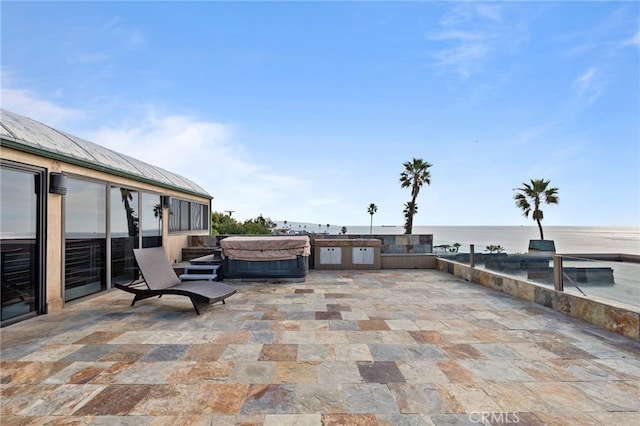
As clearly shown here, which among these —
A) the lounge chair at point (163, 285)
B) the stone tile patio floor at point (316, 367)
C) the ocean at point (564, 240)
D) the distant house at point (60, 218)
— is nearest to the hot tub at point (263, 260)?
the lounge chair at point (163, 285)

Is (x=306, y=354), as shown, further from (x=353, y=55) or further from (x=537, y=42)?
(x=353, y=55)

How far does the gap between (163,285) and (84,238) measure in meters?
1.87

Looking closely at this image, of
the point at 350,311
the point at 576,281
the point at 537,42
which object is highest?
the point at 537,42

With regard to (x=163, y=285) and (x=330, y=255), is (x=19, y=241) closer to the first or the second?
(x=163, y=285)

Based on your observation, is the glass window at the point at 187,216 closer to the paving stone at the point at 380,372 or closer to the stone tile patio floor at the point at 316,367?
the stone tile patio floor at the point at 316,367

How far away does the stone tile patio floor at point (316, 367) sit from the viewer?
2.20m

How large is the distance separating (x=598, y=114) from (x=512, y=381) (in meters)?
14.3

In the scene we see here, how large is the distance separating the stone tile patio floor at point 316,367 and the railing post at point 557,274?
0.52 m

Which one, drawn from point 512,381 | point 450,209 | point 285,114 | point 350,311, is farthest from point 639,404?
point 450,209

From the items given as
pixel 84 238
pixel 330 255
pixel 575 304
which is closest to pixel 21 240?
pixel 84 238

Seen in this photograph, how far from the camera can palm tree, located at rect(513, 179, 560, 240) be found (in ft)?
65.0

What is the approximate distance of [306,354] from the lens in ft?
10.5

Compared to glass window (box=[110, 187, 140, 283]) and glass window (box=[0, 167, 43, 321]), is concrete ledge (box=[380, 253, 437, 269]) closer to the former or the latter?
glass window (box=[110, 187, 140, 283])

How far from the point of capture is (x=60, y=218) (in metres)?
5.00
